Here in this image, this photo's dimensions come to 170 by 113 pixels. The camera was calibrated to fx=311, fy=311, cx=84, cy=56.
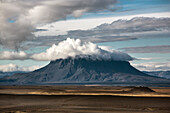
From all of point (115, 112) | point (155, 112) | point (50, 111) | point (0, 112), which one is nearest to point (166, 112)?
point (155, 112)

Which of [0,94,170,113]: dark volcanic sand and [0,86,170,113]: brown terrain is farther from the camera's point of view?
[0,86,170,113]: brown terrain

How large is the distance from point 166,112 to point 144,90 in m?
84.2

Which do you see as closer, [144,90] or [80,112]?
[80,112]

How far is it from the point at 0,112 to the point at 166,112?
109 ft

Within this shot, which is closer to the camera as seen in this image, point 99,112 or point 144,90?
point 99,112

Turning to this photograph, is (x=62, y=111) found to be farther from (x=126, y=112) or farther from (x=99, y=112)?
(x=126, y=112)

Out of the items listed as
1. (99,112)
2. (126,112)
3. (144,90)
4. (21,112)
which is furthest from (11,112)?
(144,90)

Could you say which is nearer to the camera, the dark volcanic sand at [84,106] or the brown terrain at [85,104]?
the dark volcanic sand at [84,106]

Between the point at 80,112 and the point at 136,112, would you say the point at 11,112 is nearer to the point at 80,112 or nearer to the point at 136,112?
the point at 80,112

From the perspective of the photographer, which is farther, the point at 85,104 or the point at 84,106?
the point at 85,104

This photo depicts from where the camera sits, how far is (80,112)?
197ft

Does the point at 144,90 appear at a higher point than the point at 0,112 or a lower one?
lower

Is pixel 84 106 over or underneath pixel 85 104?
over

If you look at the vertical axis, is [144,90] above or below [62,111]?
below
